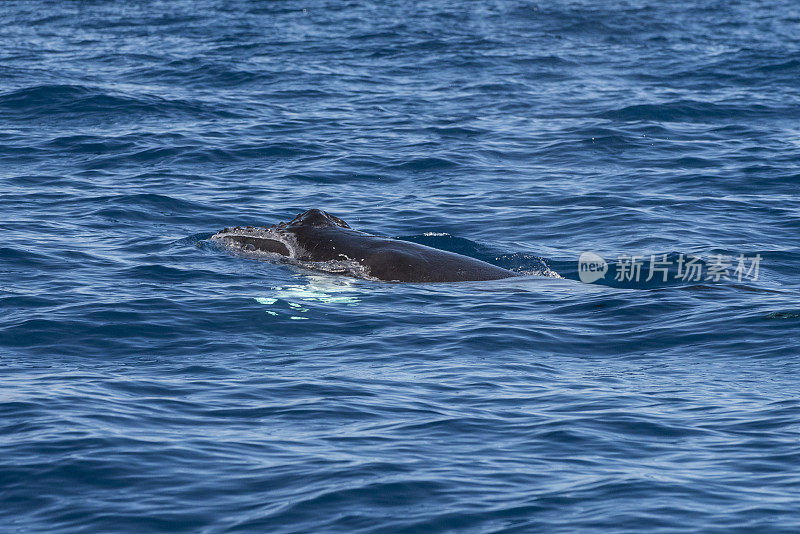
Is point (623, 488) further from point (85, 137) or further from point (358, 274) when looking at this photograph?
point (85, 137)

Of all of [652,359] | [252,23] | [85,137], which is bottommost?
[652,359]

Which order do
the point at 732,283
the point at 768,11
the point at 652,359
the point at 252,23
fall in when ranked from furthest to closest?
the point at 768,11, the point at 252,23, the point at 732,283, the point at 652,359

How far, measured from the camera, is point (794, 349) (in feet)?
43.0

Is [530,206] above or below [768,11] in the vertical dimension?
below

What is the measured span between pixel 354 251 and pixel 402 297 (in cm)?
158

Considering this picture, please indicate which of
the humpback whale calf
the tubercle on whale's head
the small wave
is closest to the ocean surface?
the small wave

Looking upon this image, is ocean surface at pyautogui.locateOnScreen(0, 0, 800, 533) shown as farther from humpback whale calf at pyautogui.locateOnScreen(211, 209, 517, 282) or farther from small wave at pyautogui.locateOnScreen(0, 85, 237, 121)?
humpback whale calf at pyautogui.locateOnScreen(211, 209, 517, 282)

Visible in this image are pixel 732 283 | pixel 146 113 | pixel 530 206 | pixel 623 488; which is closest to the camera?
pixel 623 488

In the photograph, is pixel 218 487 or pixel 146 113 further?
pixel 146 113

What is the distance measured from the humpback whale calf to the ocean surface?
355mm

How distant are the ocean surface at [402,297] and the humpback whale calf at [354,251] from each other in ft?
1.16

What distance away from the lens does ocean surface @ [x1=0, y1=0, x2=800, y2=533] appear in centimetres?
917

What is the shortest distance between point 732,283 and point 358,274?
17.3ft

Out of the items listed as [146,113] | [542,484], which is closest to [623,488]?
[542,484]
